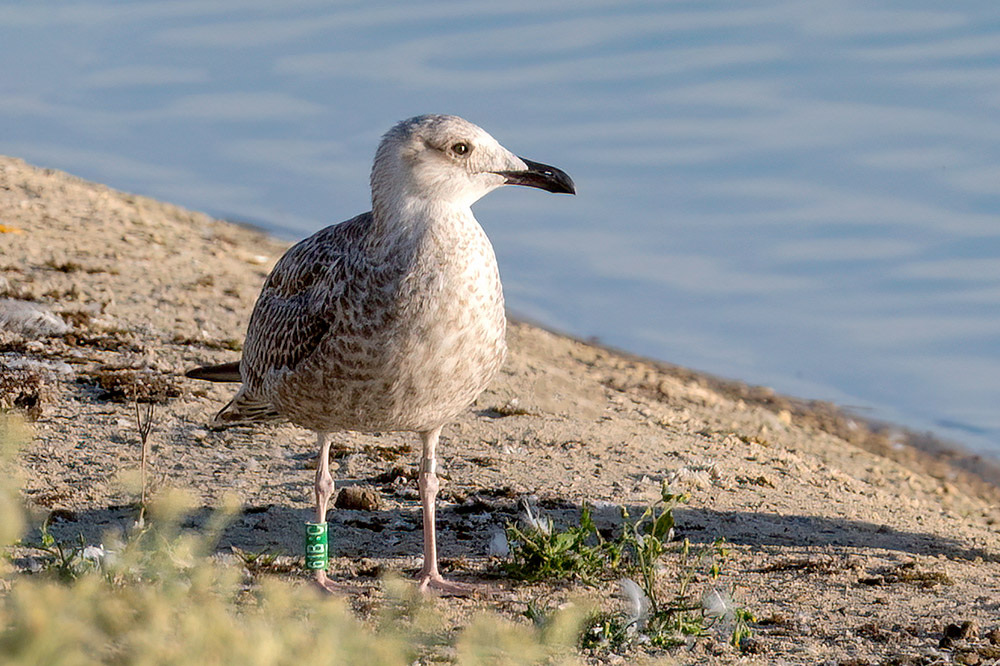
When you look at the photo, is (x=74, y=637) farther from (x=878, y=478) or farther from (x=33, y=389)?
(x=878, y=478)

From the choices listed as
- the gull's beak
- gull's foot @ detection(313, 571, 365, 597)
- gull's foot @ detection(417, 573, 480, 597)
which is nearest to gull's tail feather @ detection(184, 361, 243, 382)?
gull's foot @ detection(313, 571, 365, 597)

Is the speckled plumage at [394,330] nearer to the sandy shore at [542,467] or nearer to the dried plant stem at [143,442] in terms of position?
the dried plant stem at [143,442]

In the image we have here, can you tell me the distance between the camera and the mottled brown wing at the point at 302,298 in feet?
18.4

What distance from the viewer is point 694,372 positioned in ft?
43.3

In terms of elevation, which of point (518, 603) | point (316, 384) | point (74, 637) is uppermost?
point (316, 384)

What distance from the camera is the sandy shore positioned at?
228 inches

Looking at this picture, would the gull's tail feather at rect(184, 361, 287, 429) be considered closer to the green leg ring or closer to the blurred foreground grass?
the green leg ring

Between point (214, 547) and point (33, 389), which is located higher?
point (33, 389)

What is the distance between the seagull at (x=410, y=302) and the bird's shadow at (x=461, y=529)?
580 millimetres

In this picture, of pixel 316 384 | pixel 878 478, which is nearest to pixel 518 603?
pixel 316 384

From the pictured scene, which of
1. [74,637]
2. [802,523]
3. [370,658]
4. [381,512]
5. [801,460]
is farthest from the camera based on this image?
[801,460]

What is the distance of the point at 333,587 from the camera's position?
563 centimetres

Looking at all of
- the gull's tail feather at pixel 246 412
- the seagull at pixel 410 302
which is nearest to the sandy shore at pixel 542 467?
the gull's tail feather at pixel 246 412

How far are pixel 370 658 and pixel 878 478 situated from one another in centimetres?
727
